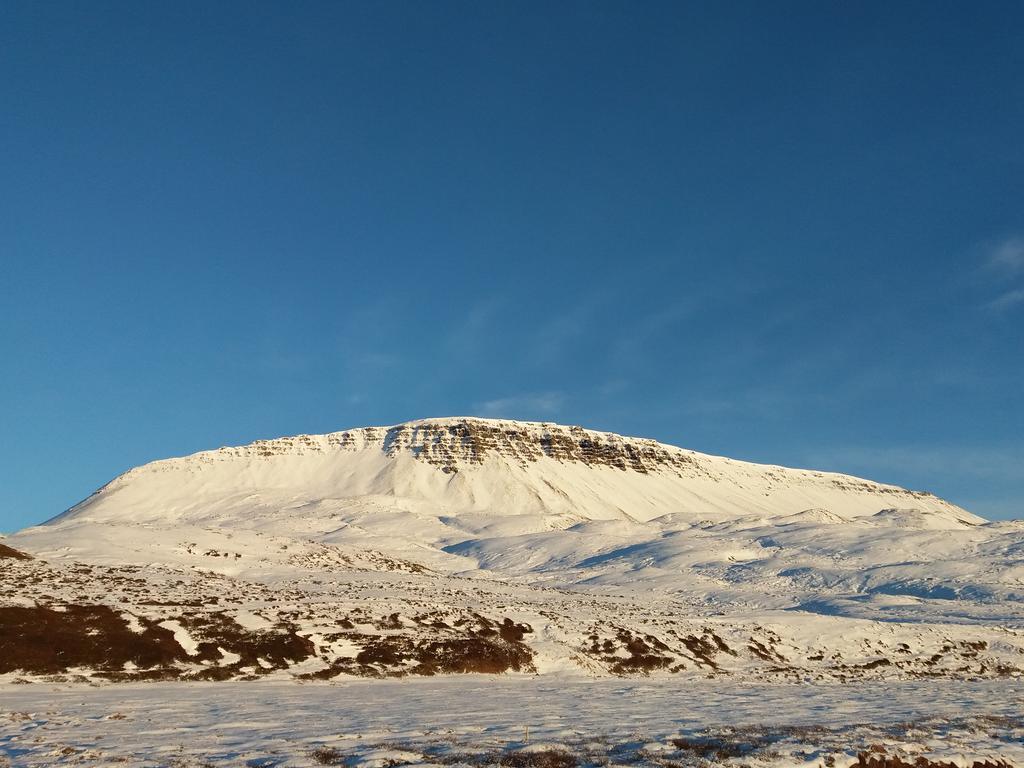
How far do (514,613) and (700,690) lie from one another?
13978 mm

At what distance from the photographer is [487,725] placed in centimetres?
1616

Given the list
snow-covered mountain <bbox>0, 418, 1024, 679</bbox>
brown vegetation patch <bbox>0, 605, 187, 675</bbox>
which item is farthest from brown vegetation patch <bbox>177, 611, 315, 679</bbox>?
brown vegetation patch <bbox>0, 605, 187, 675</bbox>

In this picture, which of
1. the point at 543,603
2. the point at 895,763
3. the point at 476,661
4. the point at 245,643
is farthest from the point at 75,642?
the point at 543,603

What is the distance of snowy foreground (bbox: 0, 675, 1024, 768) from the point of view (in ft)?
42.2

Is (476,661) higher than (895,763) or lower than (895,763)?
higher

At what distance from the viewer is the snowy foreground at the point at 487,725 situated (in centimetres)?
1287

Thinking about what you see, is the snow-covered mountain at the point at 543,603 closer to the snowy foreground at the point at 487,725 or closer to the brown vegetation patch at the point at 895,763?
the snowy foreground at the point at 487,725

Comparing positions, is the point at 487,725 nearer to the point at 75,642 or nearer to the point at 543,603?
the point at 75,642

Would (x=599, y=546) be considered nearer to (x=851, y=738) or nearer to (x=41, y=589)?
(x=41, y=589)

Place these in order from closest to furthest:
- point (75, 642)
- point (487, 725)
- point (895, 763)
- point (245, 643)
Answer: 1. point (895, 763)
2. point (487, 725)
3. point (75, 642)
4. point (245, 643)

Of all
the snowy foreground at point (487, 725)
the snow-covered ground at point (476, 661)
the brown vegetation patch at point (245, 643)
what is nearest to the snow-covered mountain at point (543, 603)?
the brown vegetation patch at point (245, 643)

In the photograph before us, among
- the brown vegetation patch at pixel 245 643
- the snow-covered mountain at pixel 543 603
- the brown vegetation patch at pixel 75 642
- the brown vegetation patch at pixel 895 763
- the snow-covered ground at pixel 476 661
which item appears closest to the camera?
the brown vegetation patch at pixel 895 763

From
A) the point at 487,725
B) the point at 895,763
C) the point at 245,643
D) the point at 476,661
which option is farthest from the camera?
the point at 476,661

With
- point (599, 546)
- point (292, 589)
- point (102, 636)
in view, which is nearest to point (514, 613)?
point (292, 589)
